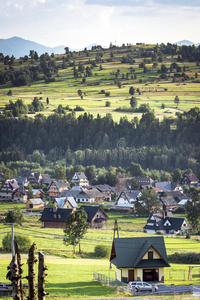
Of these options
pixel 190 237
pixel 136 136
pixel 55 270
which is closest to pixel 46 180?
pixel 136 136

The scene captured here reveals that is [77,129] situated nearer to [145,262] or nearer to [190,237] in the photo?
[190,237]

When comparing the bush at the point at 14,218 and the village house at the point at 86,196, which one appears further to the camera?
the village house at the point at 86,196

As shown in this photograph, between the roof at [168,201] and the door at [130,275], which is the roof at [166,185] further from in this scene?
the door at [130,275]

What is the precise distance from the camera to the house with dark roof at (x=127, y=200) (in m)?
99.8

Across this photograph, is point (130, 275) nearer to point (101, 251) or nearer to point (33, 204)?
point (101, 251)

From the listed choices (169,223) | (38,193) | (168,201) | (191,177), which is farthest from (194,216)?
(191,177)

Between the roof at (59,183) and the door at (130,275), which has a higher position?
the door at (130,275)

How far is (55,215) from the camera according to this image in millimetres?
82312

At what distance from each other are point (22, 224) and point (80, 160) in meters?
78.1

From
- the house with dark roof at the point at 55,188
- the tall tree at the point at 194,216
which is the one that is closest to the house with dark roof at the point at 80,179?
the house with dark roof at the point at 55,188

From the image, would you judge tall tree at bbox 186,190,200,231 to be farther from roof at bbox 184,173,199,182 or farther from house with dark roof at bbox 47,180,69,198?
roof at bbox 184,173,199,182

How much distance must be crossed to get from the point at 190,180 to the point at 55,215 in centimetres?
5409

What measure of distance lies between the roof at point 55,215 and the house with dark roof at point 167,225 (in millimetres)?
12954

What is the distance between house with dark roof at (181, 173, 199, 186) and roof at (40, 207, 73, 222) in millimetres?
51911
